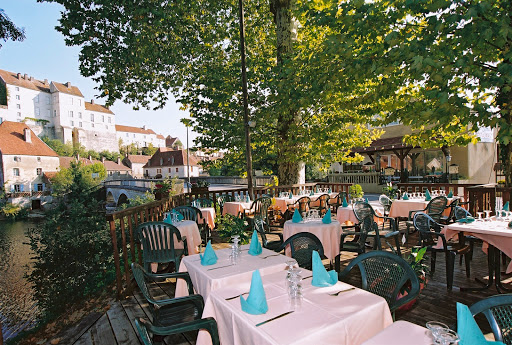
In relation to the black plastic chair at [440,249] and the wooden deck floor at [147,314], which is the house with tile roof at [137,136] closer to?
the wooden deck floor at [147,314]

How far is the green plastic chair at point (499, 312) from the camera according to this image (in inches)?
65.9

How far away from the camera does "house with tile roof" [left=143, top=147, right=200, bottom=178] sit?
2386 inches

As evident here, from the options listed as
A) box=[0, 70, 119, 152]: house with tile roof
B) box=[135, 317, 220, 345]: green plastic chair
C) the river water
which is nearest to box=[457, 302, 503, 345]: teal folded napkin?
box=[135, 317, 220, 345]: green plastic chair

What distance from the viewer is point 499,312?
5.62ft

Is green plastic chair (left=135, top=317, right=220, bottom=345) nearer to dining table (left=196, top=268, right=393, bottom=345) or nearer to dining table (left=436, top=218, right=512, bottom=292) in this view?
dining table (left=196, top=268, right=393, bottom=345)

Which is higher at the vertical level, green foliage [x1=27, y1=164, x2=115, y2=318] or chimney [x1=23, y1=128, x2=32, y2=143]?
chimney [x1=23, y1=128, x2=32, y2=143]

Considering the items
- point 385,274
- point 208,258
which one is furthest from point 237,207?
point 385,274

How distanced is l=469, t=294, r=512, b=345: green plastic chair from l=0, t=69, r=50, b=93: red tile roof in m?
91.1

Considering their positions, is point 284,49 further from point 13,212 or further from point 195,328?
point 13,212

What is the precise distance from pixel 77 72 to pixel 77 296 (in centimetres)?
672

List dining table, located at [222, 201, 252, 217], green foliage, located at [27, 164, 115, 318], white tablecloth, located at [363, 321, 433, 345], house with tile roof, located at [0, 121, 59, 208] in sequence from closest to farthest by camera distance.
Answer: white tablecloth, located at [363, 321, 433, 345]
green foliage, located at [27, 164, 115, 318]
dining table, located at [222, 201, 252, 217]
house with tile roof, located at [0, 121, 59, 208]

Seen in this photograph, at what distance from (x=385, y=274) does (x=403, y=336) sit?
37.7 inches

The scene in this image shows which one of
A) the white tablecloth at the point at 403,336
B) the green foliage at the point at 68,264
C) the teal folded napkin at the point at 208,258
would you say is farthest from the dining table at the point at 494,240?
the green foliage at the point at 68,264

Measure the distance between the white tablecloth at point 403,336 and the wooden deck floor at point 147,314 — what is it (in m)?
1.34
